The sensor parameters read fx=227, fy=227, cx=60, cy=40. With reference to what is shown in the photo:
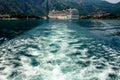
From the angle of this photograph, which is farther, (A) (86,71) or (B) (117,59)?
(B) (117,59)

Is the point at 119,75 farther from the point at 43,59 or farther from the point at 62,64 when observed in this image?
the point at 43,59

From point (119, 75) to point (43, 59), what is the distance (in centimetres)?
1180

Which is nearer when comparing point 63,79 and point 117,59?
point 63,79

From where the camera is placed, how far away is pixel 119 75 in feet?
84.0

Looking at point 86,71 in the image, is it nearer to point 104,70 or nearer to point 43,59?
point 104,70

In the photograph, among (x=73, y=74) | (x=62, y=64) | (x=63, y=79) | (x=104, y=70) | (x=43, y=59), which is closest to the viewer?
(x=63, y=79)

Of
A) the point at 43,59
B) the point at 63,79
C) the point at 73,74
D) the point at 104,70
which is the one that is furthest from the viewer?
the point at 43,59

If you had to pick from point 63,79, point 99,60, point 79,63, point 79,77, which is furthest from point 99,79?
point 99,60

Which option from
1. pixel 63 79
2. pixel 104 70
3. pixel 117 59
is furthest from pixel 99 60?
pixel 63 79

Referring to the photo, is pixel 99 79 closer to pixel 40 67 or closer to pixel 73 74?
pixel 73 74

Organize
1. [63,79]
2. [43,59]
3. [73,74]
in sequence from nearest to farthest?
[63,79], [73,74], [43,59]

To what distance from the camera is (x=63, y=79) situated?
24.1m

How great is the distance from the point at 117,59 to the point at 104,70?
22.5 feet

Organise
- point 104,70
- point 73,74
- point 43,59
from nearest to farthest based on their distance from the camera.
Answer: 1. point 73,74
2. point 104,70
3. point 43,59
